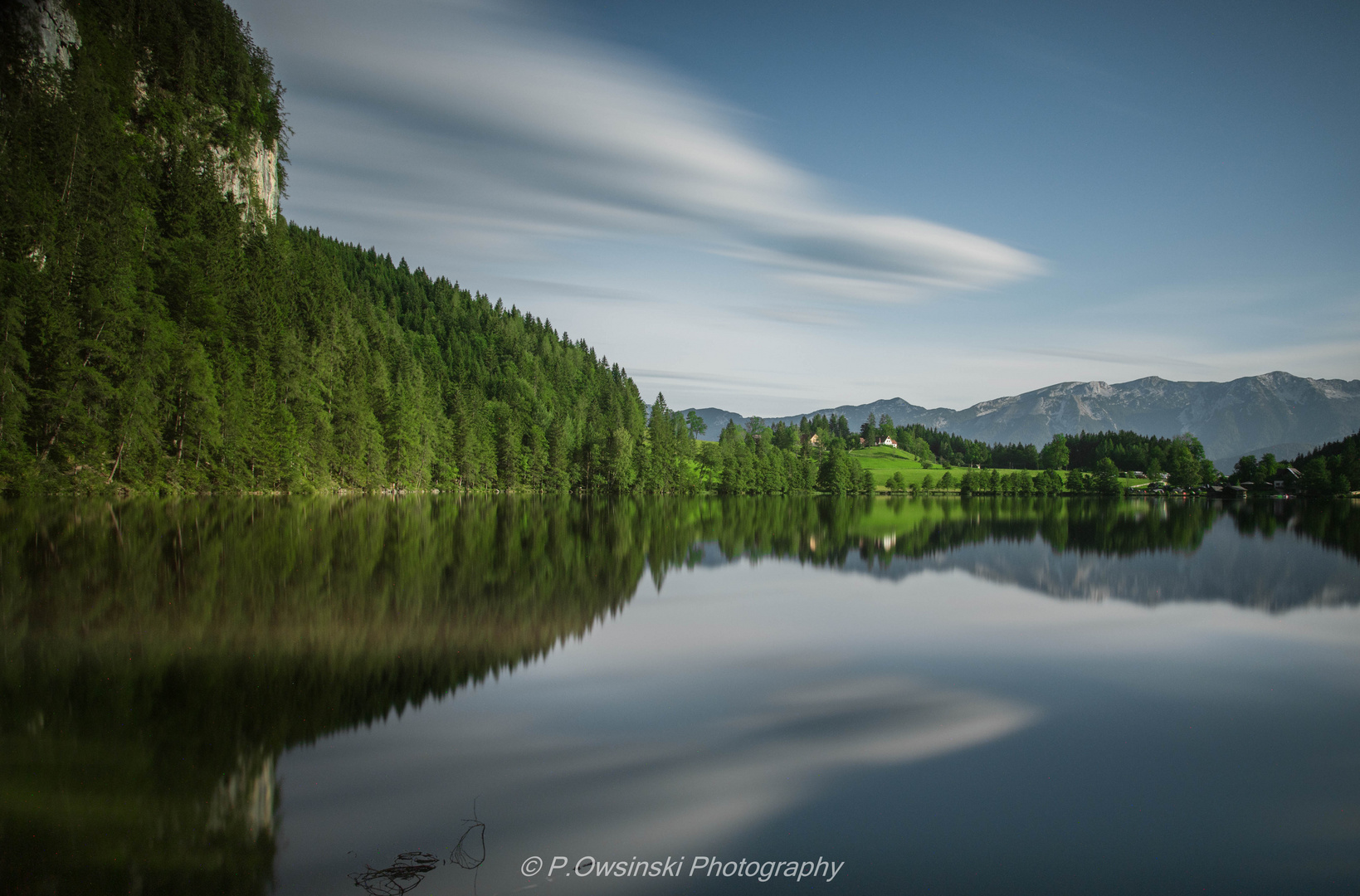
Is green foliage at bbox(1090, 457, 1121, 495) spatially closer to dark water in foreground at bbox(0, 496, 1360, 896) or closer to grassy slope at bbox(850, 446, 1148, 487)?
grassy slope at bbox(850, 446, 1148, 487)

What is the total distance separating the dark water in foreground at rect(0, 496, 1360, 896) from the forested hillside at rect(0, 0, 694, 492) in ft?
88.0

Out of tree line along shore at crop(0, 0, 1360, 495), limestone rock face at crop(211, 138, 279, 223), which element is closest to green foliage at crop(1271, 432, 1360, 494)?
tree line along shore at crop(0, 0, 1360, 495)

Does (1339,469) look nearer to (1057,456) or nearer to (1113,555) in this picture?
(1057,456)

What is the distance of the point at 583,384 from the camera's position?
150125 mm

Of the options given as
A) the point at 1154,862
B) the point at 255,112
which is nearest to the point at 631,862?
the point at 1154,862

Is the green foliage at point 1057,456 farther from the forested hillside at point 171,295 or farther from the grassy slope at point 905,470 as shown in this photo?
the forested hillside at point 171,295

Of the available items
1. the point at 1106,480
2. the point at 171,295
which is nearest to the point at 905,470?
the point at 1106,480

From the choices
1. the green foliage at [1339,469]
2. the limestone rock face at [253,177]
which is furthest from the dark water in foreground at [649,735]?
the green foliage at [1339,469]

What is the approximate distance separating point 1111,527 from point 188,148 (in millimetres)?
78692

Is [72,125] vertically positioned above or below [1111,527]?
above

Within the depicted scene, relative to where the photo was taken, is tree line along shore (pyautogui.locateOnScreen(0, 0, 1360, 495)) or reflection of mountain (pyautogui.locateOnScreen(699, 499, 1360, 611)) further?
tree line along shore (pyautogui.locateOnScreen(0, 0, 1360, 495))

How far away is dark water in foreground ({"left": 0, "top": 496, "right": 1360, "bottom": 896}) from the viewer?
19.0 feet

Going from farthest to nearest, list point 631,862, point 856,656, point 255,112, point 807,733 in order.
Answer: point 255,112 → point 856,656 → point 807,733 → point 631,862

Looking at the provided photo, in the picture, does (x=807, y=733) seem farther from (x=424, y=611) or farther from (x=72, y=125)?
(x=72, y=125)
